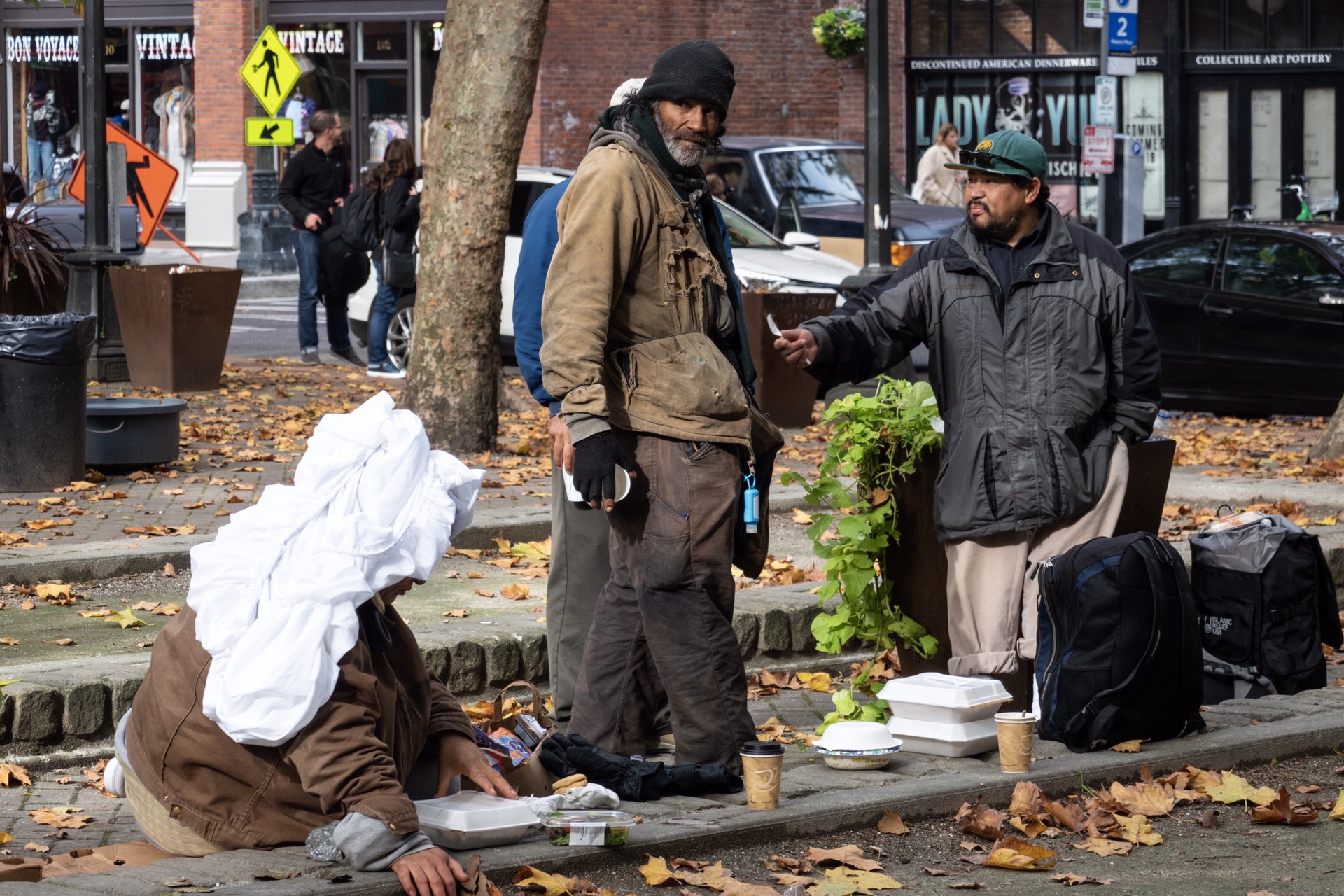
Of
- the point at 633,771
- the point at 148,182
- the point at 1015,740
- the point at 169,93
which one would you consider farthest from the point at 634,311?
the point at 169,93

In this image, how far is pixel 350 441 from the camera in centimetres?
396

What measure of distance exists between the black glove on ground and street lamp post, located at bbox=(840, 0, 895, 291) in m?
9.18

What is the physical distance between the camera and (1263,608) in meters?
6.34

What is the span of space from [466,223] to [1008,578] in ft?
18.9

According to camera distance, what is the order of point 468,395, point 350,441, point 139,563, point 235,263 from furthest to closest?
1. point 235,263
2. point 468,395
3. point 139,563
4. point 350,441

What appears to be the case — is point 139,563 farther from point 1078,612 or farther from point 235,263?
point 235,263

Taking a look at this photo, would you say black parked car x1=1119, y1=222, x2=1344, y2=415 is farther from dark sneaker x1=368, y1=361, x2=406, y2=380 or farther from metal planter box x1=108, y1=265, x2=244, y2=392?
metal planter box x1=108, y1=265, x2=244, y2=392

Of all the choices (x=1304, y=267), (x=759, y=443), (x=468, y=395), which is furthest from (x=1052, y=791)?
(x=1304, y=267)

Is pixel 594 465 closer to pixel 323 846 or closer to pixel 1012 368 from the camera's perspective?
pixel 323 846

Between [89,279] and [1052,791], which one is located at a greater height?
[89,279]

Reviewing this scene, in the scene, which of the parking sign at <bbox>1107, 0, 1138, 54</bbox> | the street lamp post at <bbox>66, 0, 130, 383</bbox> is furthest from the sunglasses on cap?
the parking sign at <bbox>1107, 0, 1138, 54</bbox>

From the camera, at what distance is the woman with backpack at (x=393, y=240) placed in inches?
590

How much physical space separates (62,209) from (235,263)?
9209 millimetres

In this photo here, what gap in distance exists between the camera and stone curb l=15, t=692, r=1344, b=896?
3.86 m
